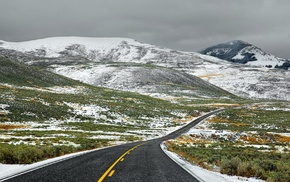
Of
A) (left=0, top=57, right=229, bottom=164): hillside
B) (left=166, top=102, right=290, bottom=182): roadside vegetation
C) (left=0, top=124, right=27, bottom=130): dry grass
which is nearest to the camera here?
(left=166, top=102, right=290, bottom=182): roadside vegetation

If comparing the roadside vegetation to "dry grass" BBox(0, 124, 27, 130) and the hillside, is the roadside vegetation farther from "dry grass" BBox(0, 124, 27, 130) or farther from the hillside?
"dry grass" BBox(0, 124, 27, 130)

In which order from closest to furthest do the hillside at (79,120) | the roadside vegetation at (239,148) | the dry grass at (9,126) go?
the roadside vegetation at (239,148), the hillside at (79,120), the dry grass at (9,126)

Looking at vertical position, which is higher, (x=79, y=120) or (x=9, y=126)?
(x=9, y=126)

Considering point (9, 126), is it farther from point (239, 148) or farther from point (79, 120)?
point (239, 148)

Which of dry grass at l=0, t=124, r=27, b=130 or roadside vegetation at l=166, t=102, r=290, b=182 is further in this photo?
dry grass at l=0, t=124, r=27, b=130

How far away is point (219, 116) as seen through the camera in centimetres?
8506

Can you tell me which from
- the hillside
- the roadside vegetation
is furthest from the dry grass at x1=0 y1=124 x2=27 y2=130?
the roadside vegetation

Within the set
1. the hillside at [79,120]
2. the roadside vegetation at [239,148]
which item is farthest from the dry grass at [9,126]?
the roadside vegetation at [239,148]

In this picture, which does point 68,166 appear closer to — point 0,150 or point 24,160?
point 24,160

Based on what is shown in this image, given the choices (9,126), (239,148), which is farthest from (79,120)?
(239,148)

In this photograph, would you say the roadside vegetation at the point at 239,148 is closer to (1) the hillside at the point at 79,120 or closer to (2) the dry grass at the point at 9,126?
(1) the hillside at the point at 79,120

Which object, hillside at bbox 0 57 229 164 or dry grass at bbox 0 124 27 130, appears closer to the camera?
hillside at bbox 0 57 229 164

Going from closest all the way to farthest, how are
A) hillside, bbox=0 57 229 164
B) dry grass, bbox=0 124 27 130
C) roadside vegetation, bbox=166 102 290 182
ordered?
roadside vegetation, bbox=166 102 290 182, hillside, bbox=0 57 229 164, dry grass, bbox=0 124 27 130

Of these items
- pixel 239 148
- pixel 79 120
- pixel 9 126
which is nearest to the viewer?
pixel 239 148
